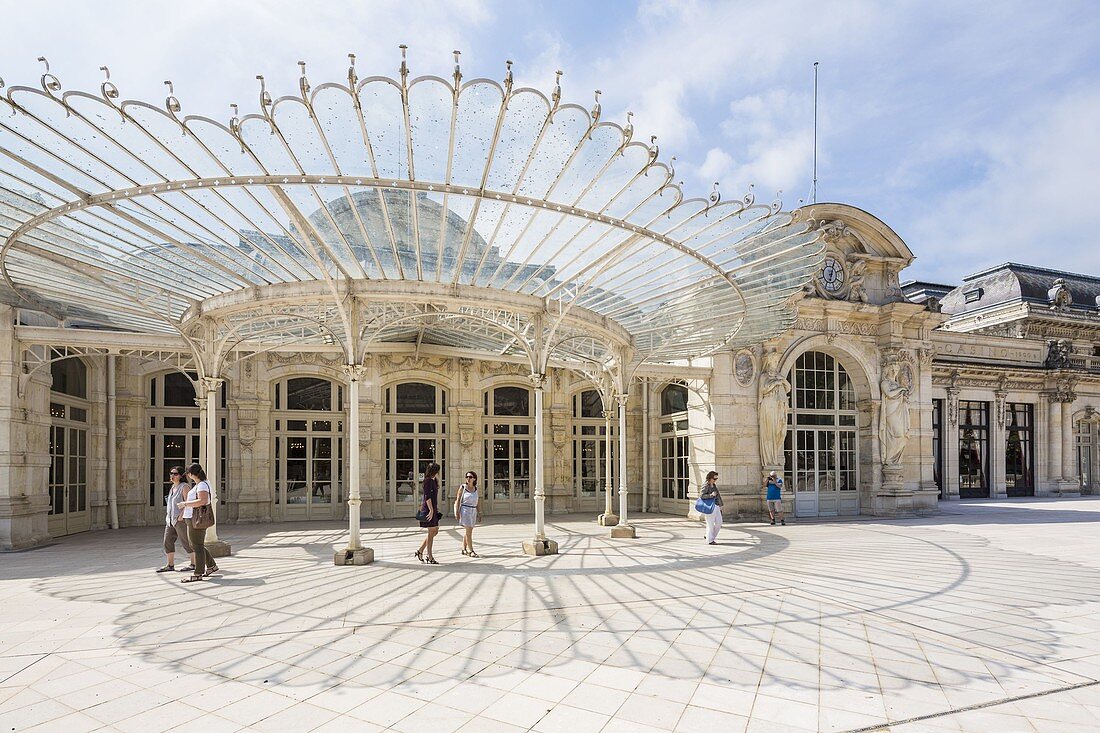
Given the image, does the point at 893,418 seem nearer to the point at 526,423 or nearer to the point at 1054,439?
the point at 526,423

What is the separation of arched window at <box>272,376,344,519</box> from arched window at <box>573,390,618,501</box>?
237 inches

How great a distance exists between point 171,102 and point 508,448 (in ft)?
41.9

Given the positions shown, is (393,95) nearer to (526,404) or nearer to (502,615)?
(502,615)

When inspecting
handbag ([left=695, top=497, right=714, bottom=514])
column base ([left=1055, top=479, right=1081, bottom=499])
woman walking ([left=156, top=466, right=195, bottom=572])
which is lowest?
column base ([left=1055, top=479, right=1081, bottom=499])

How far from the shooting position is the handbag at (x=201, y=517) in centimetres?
852

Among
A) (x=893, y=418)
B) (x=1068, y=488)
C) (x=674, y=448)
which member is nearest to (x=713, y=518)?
(x=674, y=448)

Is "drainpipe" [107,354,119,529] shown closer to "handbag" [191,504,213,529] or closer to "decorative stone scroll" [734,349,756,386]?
"handbag" [191,504,213,529]

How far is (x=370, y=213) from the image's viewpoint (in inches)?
319

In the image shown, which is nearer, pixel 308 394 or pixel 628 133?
pixel 628 133

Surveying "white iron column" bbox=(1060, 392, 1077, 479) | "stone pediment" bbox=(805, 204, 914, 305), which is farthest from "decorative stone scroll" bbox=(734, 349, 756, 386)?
"white iron column" bbox=(1060, 392, 1077, 479)

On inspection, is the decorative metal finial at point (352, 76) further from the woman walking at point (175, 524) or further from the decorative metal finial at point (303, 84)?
the woman walking at point (175, 524)

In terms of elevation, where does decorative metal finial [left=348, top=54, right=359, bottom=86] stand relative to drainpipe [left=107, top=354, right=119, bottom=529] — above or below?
above

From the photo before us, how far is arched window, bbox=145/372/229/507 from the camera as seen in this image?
49.5 ft

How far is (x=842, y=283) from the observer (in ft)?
58.9
